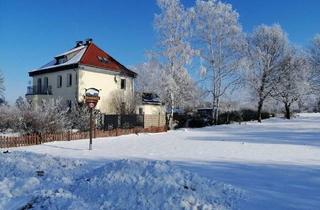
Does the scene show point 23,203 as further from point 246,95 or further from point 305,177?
point 246,95

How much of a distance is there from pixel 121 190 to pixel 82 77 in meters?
30.4

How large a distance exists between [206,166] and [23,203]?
20.5 ft

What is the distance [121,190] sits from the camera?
7.04 m

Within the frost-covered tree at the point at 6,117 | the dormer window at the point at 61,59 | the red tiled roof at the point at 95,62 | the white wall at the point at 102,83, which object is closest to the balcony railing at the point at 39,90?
the red tiled roof at the point at 95,62

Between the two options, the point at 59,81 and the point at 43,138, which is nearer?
the point at 43,138

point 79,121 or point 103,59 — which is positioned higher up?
point 103,59

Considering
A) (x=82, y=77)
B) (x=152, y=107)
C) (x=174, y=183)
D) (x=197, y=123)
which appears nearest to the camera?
(x=174, y=183)

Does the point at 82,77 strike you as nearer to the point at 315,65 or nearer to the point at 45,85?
the point at 45,85

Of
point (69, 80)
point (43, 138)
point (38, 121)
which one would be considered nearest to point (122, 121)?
point (69, 80)

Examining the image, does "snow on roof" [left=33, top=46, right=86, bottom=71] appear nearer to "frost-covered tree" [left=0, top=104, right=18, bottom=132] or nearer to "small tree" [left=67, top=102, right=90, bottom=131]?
"small tree" [left=67, top=102, right=90, bottom=131]

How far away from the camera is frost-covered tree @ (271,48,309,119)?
49.0 meters

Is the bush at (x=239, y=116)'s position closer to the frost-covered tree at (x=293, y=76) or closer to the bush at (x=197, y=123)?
the bush at (x=197, y=123)

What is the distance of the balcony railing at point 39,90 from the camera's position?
39375 mm

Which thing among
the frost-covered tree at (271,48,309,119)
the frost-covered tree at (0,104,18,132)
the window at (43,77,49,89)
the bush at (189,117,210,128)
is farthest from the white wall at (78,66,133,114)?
the frost-covered tree at (271,48,309,119)
